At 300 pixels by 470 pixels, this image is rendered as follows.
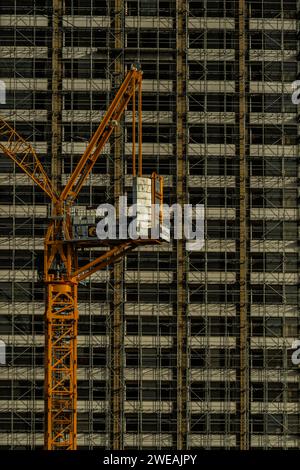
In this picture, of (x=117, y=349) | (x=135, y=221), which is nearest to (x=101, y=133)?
(x=135, y=221)

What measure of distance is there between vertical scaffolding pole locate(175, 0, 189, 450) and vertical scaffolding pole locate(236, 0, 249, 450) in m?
4.17

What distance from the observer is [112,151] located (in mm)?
92375

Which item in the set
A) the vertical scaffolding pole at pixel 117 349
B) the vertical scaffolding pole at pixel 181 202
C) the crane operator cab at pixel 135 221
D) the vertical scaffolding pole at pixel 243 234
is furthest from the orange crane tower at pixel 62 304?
the vertical scaffolding pole at pixel 243 234

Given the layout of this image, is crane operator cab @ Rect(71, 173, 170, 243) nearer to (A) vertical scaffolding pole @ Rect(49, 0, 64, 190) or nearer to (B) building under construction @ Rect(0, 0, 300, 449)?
(B) building under construction @ Rect(0, 0, 300, 449)

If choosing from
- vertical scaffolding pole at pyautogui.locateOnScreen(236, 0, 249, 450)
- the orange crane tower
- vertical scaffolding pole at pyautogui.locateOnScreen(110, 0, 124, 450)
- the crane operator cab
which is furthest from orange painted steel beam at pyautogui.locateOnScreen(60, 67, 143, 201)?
vertical scaffolding pole at pyautogui.locateOnScreen(236, 0, 249, 450)

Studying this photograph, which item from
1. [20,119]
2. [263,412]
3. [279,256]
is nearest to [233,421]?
[263,412]

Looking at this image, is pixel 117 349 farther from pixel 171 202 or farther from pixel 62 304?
pixel 62 304

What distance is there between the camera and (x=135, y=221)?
7406cm

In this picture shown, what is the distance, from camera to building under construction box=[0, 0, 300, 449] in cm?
9031

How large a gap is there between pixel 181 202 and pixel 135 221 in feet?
60.1

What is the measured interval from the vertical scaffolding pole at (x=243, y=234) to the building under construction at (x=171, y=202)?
0.12 metres

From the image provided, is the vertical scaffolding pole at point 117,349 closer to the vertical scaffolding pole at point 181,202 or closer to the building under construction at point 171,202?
the building under construction at point 171,202
